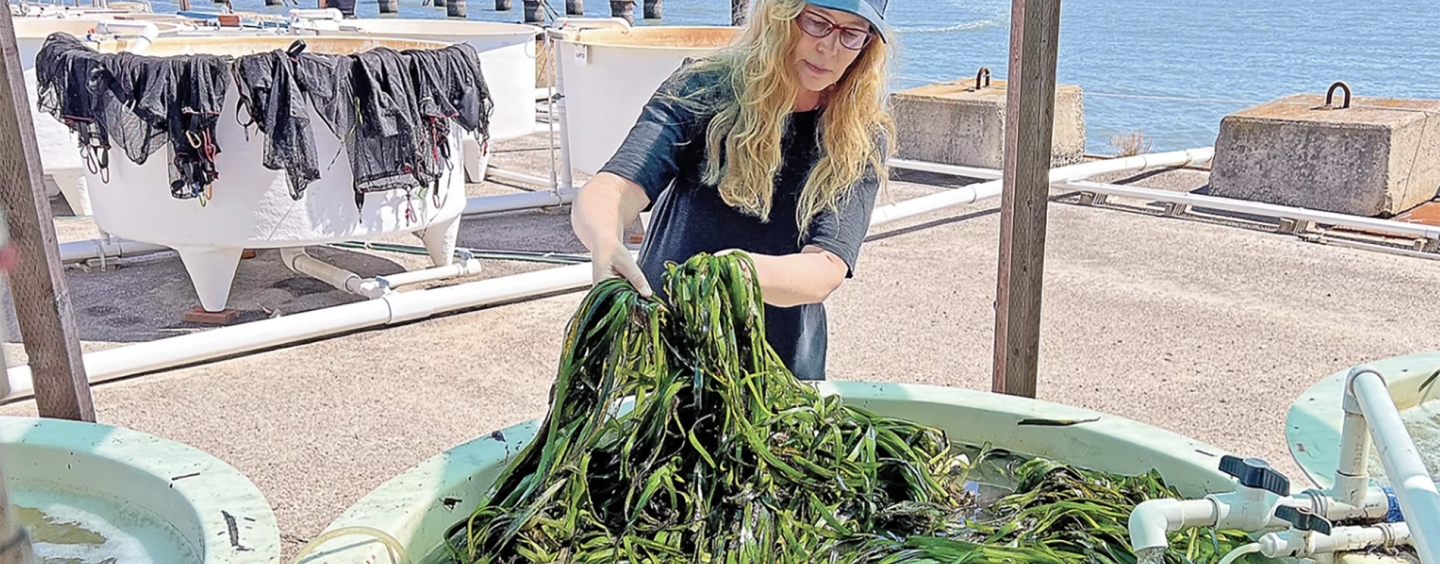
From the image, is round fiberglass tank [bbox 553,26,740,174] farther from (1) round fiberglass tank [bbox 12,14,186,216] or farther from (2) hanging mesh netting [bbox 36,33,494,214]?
(1) round fiberglass tank [bbox 12,14,186,216]

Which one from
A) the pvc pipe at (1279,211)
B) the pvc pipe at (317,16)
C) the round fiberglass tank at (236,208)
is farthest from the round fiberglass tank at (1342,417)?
the pvc pipe at (317,16)

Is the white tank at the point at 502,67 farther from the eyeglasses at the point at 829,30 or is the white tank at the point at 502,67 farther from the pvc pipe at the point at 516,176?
the eyeglasses at the point at 829,30

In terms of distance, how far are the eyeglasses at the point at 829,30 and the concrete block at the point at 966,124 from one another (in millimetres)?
6763

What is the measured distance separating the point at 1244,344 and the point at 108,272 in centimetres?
592

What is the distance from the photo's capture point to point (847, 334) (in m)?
5.16

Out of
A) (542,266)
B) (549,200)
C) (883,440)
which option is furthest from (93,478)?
(549,200)

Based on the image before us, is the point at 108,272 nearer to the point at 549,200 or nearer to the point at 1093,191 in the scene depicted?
the point at 549,200

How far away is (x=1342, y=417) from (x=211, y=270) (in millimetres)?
4704

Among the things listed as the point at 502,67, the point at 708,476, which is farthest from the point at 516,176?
the point at 708,476

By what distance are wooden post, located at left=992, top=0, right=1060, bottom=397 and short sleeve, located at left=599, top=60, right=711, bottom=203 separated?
72cm

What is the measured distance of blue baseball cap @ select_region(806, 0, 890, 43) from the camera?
6.57 ft

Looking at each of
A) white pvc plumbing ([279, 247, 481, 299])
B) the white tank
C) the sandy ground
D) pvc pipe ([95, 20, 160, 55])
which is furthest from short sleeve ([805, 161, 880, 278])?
the white tank

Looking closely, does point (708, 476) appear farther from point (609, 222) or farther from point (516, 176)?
point (516, 176)

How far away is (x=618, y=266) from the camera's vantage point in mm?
1870
